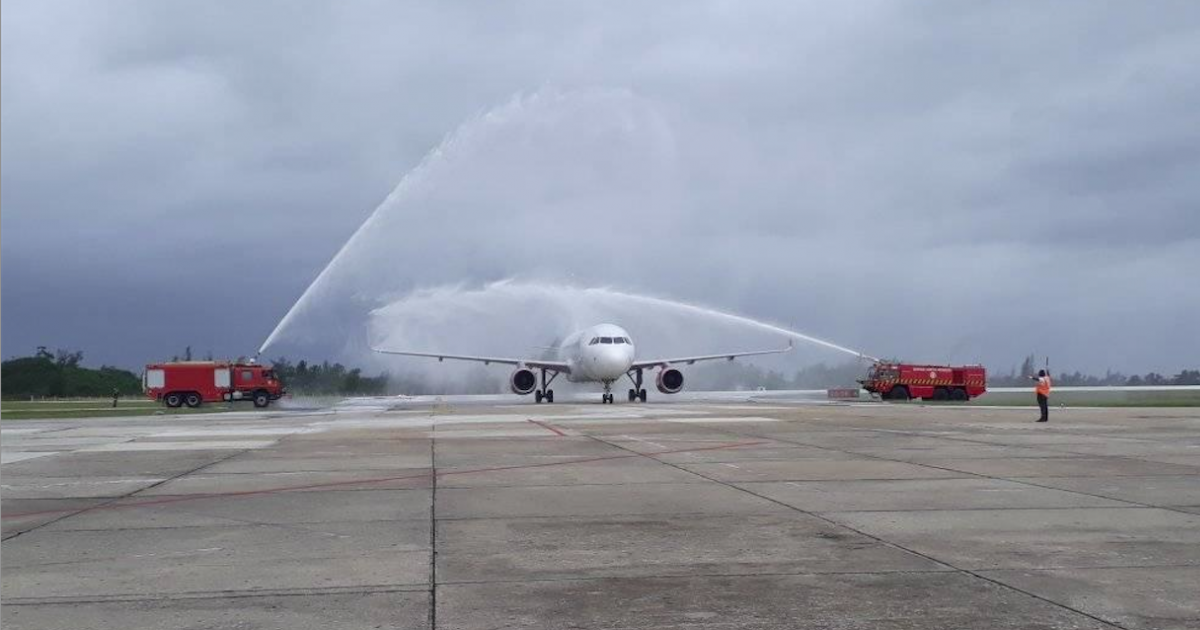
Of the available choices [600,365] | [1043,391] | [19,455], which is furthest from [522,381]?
[19,455]

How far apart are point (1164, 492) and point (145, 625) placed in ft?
38.0

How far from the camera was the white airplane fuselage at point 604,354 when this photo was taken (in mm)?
51812

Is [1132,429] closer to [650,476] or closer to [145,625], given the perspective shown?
[650,476]

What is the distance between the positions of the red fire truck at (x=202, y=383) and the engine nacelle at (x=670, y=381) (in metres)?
21.1

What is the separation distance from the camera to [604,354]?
5175cm

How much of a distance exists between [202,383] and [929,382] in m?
38.7

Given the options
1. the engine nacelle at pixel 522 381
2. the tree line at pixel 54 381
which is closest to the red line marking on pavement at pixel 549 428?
the engine nacelle at pixel 522 381

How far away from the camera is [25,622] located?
704 centimetres

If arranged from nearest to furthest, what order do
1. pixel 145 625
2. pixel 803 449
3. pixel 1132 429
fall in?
pixel 145 625
pixel 803 449
pixel 1132 429

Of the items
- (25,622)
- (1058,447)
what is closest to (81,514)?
(25,622)

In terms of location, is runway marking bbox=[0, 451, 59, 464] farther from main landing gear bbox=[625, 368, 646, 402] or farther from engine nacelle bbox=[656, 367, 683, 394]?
engine nacelle bbox=[656, 367, 683, 394]

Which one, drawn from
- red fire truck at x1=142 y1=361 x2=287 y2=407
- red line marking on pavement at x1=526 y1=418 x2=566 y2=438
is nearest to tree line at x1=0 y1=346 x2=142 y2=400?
red fire truck at x1=142 y1=361 x2=287 y2=407

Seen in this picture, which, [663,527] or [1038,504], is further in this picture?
[1038,504]

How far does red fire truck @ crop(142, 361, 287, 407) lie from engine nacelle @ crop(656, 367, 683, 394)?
21.1 metres
